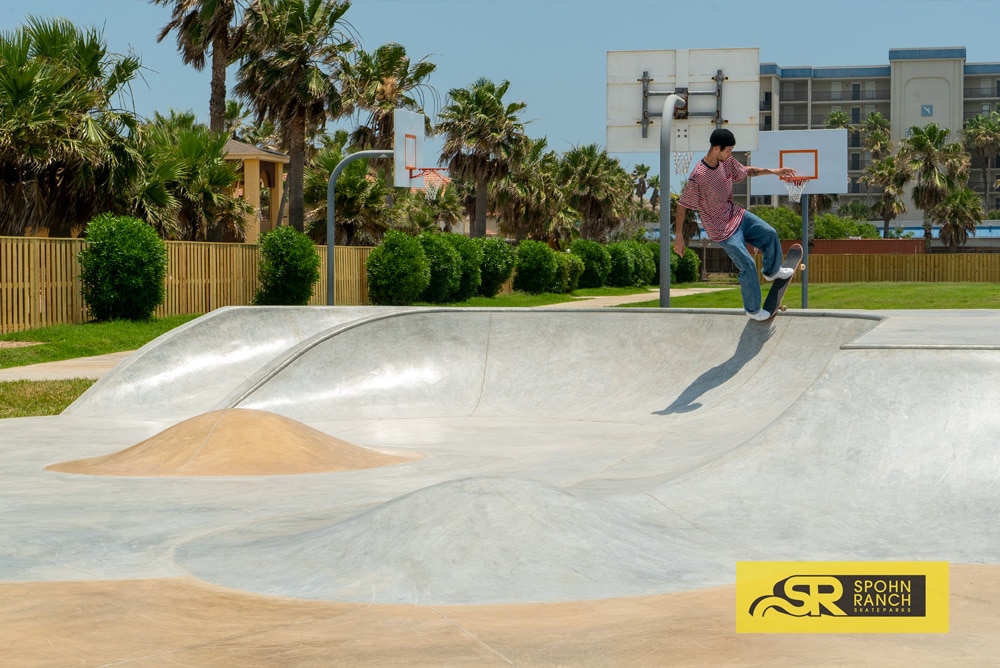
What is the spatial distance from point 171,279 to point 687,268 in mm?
43015

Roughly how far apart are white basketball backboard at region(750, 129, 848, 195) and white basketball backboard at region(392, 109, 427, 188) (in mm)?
8458

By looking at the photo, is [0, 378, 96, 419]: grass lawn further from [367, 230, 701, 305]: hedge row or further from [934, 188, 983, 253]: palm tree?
[934, 188, 983, 253]: palm tree

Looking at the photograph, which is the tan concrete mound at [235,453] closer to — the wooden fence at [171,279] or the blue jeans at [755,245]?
the blue jeans at [755,245]

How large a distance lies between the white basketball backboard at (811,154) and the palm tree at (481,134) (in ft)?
69.6

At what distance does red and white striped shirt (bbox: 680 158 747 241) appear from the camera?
10242mm

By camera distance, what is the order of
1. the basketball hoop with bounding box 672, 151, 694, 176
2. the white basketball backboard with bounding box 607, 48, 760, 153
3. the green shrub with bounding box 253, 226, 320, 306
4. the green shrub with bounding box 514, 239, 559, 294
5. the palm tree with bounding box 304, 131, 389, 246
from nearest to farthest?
the white basketball backboard with bounding box 607, 48, 760, 153 → the basketball hoop with bounding box 672, 151, 694, 176 → the green shrub with bounding box 253, 226, 320, 306 → the palm tree with bounding box 304, 131, 389, 246 → the green shrub with bounding box 514, 239, 559, 294

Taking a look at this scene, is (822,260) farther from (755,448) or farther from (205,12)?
(755,448)

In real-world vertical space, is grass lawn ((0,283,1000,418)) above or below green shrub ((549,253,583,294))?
below

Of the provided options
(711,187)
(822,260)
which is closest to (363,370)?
(711,187)

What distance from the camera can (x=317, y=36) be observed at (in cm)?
3481

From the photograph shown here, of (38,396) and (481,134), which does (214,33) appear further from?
(38,396)

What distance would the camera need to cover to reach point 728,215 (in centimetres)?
1037

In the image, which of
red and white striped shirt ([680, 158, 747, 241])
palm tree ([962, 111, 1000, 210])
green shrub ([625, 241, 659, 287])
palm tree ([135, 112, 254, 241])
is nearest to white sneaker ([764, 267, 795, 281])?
red and white striped shirt ([680, 158, 747, 241])

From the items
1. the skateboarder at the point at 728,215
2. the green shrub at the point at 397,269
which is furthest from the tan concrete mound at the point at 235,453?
the green shrub at the point at 397,269
